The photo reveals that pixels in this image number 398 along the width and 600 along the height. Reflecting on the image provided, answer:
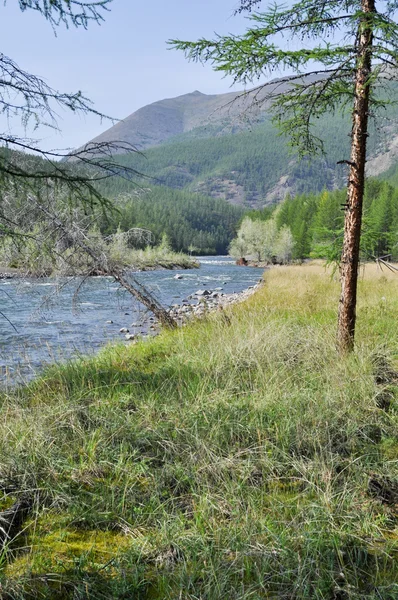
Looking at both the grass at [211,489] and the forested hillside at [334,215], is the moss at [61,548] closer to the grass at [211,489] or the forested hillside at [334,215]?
the grass at [211,489]

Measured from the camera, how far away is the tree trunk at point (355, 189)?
5.56m

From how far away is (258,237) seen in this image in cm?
6975

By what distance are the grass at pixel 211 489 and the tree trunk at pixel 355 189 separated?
108cm

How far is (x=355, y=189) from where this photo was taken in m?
5.81

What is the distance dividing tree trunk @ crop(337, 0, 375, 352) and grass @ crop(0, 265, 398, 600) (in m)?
1.08

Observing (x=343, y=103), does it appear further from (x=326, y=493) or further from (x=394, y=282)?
(x=394, y=282)

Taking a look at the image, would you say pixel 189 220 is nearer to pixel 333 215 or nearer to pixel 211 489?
pixel 333 215

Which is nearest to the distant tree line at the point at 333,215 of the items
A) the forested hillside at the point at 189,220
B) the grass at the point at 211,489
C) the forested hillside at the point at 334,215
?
the forested hillside at the point at 334,215

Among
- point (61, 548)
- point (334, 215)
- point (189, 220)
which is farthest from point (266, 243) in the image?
point (189, 220)

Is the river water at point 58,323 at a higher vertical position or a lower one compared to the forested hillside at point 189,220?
lower

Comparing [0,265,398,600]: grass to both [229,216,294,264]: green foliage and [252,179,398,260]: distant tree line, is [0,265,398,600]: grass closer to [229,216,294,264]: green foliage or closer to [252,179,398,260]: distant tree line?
[252,179,398,260]: distant tree line

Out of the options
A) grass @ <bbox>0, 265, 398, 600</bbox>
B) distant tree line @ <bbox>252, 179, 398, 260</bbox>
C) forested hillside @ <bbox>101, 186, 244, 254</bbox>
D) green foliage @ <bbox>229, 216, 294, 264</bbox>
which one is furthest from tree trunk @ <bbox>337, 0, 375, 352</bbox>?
forested hillside @ <bbox>101, 186, 244, 254</bbox>

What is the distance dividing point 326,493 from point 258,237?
6863 centimetres

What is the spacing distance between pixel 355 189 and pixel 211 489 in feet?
14.9
